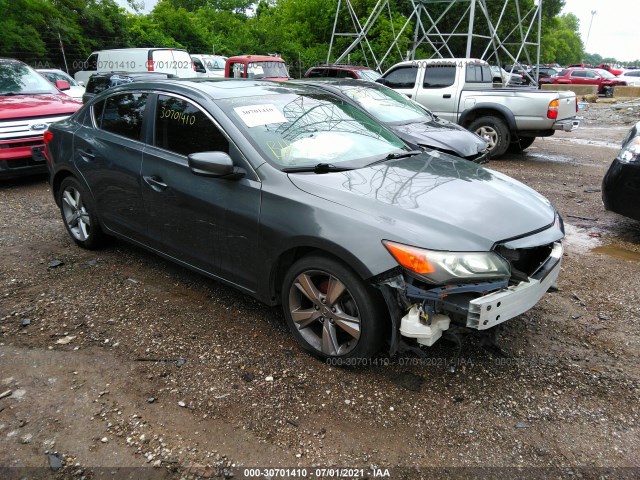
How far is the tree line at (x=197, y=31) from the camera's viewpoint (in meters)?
19.1

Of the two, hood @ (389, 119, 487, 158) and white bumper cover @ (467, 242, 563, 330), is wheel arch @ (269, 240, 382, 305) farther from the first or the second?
hood @ (389, 119, 487, 158)

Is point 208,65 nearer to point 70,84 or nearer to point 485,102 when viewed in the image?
point 70,84

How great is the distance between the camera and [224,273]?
347cm

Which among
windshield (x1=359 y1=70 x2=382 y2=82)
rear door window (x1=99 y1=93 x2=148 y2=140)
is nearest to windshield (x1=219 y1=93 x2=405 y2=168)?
rear door window (x1=99 y1=93 x2=148 y2=140)

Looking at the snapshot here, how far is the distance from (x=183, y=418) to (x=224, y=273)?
1085 mm

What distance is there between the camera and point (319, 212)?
2.89 m

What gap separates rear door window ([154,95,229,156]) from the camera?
3430mm

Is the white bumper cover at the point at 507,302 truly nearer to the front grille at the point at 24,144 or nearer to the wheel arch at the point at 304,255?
the wheel arch at the point at 304,255

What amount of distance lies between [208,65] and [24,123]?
15509 millimetres

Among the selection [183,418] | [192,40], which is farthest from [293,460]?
[192,40]

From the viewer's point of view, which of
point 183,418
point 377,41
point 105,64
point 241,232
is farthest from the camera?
point 377,41

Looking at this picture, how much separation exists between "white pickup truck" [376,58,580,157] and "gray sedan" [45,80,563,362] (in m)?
5.57

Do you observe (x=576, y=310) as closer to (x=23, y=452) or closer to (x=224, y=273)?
(x=224, y=273)

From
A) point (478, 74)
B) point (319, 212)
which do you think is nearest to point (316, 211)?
point (319, 212)
